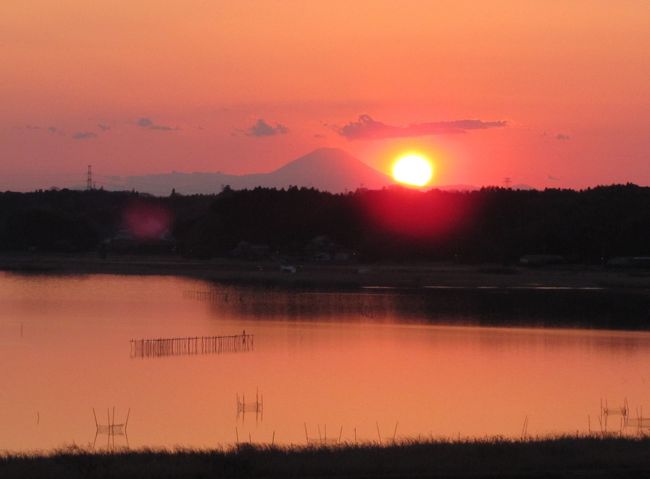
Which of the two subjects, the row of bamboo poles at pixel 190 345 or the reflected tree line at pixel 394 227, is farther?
the reflected tree line at pixel 394 227

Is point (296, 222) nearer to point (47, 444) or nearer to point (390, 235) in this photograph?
point (390, 235)

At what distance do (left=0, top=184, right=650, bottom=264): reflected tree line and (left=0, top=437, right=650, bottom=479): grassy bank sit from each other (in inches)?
4395

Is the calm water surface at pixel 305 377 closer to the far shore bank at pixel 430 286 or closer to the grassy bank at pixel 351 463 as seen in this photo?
the far shore bank at pixel 430 286

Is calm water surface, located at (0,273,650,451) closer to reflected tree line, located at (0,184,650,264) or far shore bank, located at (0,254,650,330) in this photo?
far shore bank, located at (0,254,650,330)

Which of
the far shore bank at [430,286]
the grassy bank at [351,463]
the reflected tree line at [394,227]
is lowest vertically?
the far shore bank at [430,286]

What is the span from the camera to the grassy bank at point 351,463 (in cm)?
1512

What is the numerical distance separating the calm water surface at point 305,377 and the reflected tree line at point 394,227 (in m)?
70.3

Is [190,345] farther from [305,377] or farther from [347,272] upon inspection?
[347,272]

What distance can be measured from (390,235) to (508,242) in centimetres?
2032

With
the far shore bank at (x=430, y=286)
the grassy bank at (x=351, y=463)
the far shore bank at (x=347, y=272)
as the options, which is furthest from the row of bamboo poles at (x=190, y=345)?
the far shore bank at (x=347, y=272)

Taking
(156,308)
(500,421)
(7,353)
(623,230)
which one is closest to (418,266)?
(623,230)

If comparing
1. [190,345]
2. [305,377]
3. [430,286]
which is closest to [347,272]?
[430,286]

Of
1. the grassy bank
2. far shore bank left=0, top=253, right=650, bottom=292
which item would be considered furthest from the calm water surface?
far shore bank left=0, top=253, right=650, bottom=292

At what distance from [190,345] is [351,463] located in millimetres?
34990
